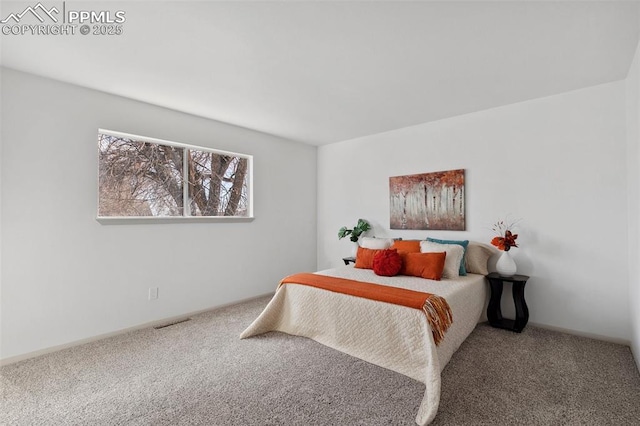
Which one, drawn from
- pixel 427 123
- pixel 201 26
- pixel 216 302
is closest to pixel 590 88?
pixel 427 123

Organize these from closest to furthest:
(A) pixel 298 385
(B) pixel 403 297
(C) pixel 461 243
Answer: (A) pixel 298 385 < (B) pixel 403 297 < (C) pixel 461 243

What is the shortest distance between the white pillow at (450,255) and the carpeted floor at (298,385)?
651 mm

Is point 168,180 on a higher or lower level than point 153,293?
higher

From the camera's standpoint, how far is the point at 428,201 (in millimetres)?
3777

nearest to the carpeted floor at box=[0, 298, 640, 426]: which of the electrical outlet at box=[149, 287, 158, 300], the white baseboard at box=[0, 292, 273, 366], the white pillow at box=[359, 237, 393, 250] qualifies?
the white baseboard at box=[0, 292, 273, 366]

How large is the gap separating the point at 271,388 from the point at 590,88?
384 cm

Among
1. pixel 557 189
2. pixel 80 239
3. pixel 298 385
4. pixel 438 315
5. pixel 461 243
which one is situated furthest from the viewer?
pixel 461 243

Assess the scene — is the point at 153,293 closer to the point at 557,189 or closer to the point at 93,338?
the point at 93,338

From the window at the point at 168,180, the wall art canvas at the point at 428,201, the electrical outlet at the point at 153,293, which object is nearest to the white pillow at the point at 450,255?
the wall art canvas at the point at 428,201

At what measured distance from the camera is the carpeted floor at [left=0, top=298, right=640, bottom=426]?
5.59 ft

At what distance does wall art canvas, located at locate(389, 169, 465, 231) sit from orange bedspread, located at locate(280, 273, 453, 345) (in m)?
1.53

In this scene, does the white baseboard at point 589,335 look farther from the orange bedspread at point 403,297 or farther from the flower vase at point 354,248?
the flower vase at point 354,248

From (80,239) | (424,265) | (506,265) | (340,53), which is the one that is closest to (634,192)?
(506,265)

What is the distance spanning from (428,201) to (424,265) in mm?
1088
